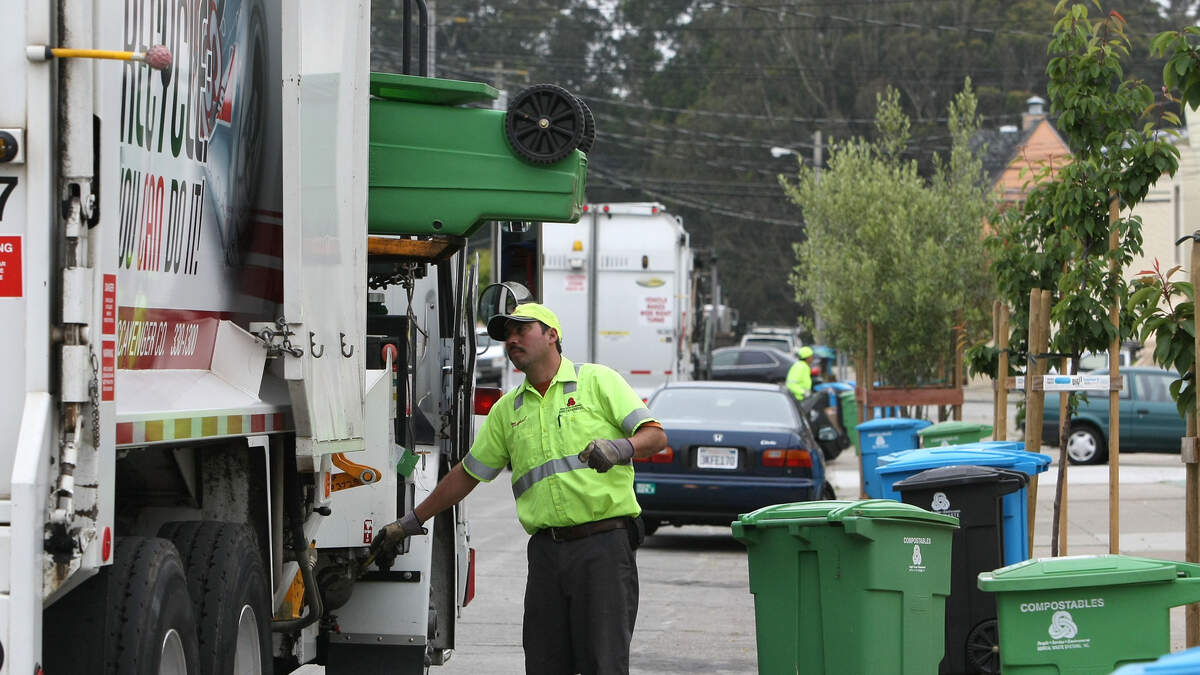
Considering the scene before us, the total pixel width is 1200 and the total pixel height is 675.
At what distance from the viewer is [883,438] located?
47.2 ft

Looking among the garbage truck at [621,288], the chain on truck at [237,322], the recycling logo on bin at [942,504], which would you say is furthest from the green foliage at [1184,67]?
the garbage truck at [621,288]

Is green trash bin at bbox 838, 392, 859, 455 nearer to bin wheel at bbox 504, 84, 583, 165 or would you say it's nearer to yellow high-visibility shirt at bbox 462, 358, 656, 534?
bin wheel at bbox 504, 84, 583, 165

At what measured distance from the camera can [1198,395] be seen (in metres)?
7.20

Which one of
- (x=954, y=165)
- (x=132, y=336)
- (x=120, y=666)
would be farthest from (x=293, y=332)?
(x=954, y=165)

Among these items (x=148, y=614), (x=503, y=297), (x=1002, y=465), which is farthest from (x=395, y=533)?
(x=1002, y=465)

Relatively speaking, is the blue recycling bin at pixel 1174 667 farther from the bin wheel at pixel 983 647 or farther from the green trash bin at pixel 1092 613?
the bin wheel at pixel 983 647

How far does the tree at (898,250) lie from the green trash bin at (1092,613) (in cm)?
1350

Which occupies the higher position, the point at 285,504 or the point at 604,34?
the point at 604,34

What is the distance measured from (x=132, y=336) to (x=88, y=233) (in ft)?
2.06

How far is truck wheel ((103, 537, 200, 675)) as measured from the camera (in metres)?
4.00

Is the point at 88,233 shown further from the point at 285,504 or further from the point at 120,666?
the point at 285,504

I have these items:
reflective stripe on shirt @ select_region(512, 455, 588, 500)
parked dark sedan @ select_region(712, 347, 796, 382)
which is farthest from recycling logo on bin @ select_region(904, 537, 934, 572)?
parked dark sedan @ select_region(712, 347, 796, 382)

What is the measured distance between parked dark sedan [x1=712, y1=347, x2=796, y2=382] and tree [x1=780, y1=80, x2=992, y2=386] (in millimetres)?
18938

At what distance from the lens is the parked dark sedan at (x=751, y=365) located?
40719 mm
